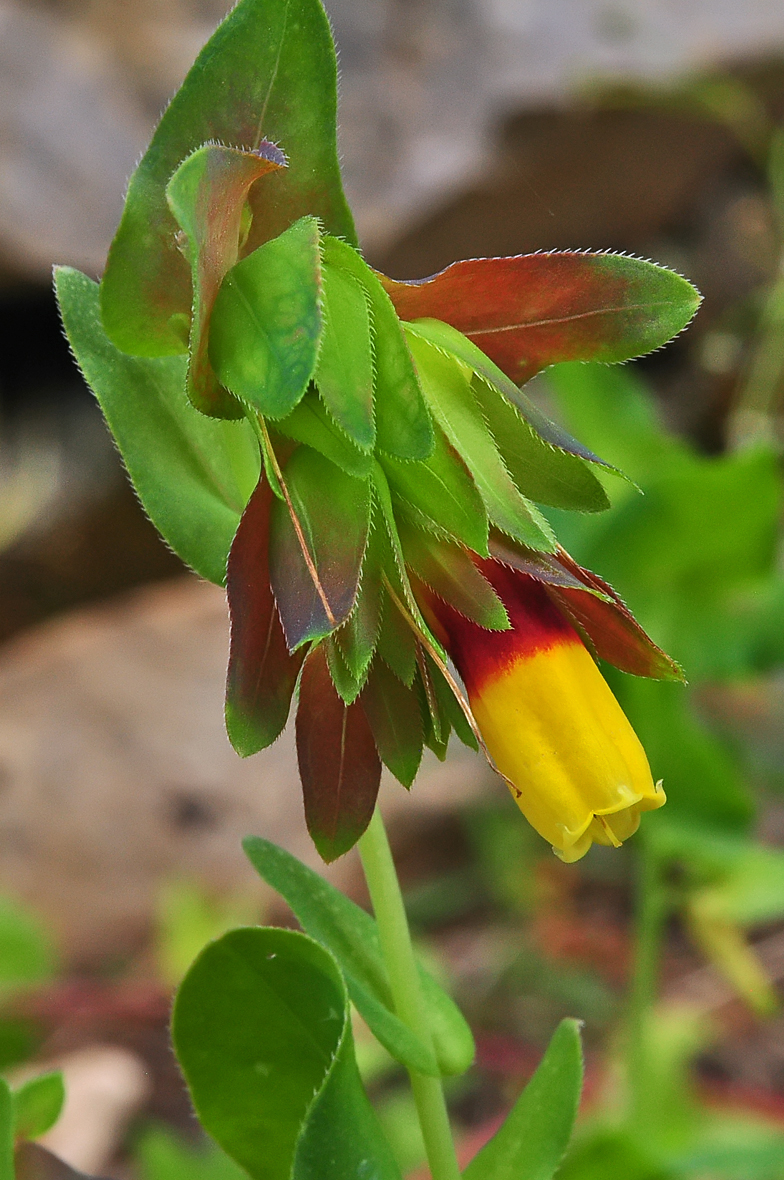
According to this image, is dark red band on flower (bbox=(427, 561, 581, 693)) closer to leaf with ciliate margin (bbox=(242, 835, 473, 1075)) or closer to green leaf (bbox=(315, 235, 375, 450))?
green leaf (bbox=(315, 235, 375, 450))

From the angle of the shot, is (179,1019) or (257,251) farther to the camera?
(179,1019)

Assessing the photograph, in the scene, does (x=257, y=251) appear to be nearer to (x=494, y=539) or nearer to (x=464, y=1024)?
(x=494, y=539)

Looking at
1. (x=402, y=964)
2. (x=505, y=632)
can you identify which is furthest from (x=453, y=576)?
(x=402, y=964)

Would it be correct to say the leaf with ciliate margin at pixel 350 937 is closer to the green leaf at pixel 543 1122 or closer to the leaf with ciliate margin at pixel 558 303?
the green leaf at pixel 543 1122

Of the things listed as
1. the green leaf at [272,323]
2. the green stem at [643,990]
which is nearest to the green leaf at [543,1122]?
the green leaf at [272,323]

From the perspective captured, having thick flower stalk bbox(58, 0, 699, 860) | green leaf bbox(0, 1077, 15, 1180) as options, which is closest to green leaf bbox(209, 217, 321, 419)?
thick flower stalk bbox(58, 0, 699, 860)

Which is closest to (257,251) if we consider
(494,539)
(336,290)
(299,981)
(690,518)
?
(336,290)
